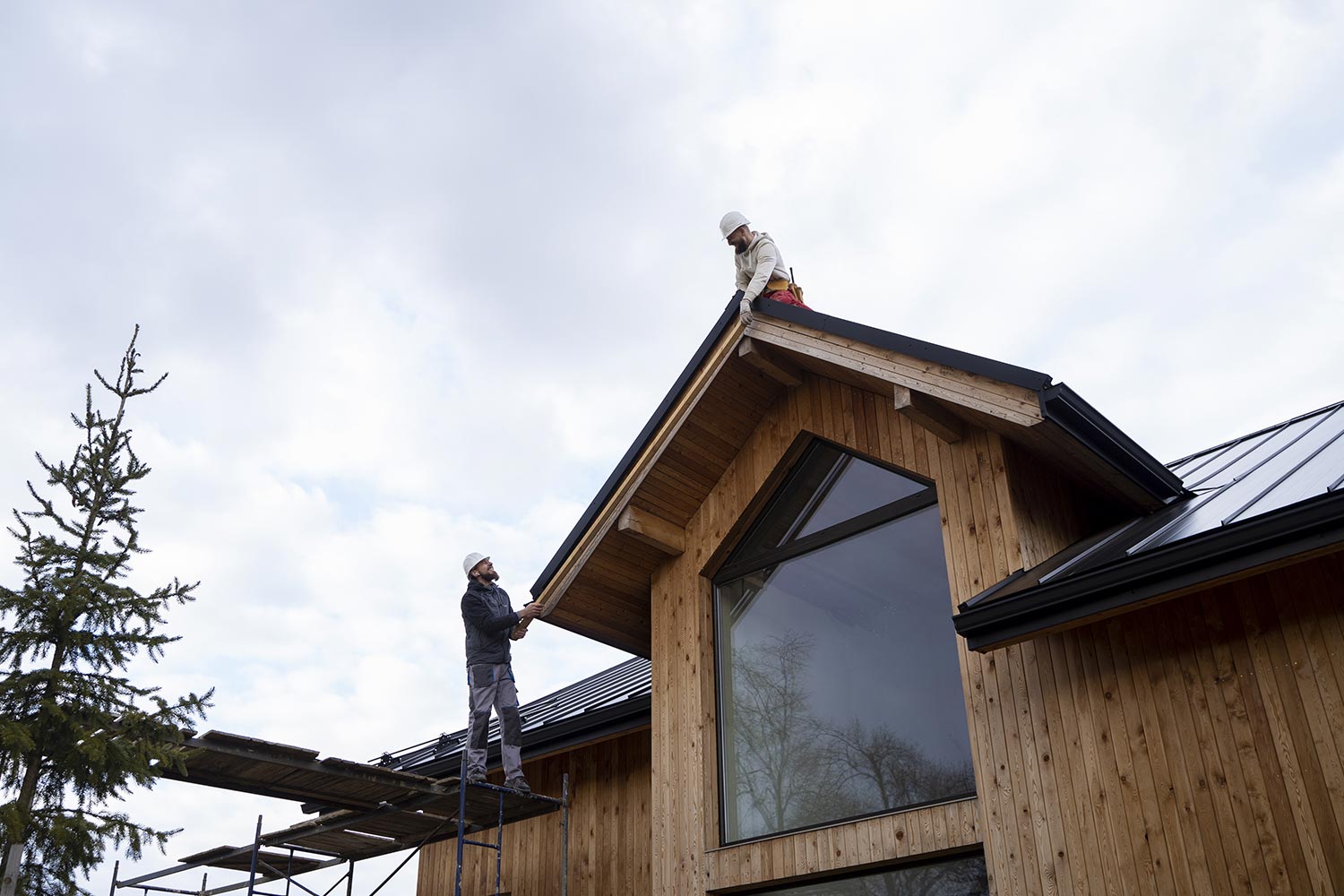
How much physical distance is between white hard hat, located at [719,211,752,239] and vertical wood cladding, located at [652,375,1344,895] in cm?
272

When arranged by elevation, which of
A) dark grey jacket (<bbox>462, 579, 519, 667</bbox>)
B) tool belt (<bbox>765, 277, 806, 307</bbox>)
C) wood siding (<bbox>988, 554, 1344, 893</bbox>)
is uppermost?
tool belt (<bbox>765, 277, 806, 307</bbox>)

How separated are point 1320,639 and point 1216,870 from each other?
1.28 metres

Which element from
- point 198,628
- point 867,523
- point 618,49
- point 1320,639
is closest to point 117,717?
point 198,628

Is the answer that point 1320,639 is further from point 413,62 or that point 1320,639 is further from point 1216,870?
point 413,62

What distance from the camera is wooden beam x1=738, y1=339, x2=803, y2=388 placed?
8.66 meters

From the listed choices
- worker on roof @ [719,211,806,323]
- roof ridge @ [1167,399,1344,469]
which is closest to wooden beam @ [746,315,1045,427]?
worker on roof @ [719,211,806,323]

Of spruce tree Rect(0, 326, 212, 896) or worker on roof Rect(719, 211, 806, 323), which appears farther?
worker on roof Rect(719, 211, 806, 323)

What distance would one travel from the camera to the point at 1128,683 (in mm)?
6098

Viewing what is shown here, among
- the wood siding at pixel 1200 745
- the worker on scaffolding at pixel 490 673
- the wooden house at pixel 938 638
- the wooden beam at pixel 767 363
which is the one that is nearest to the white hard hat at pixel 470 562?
Answer: the worker on scaffolding at pixel 490 673

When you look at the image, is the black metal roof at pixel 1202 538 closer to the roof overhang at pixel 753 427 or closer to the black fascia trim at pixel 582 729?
the black fascia trim at pixel 582 729

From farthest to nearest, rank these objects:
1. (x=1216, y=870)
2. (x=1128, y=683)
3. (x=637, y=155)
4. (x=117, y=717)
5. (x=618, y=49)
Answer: (x=637, y=155) → (x=618, y=49) → (x=117, y=717) → (x=1128, y=683) → (x=1216, y=870)

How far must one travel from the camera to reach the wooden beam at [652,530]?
8984mm

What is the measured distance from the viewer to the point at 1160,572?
5707 mm

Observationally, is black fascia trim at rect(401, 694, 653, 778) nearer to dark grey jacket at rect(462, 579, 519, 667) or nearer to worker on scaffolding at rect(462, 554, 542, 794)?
worker on scaffolding at rect(462, 554, 542, 794)
